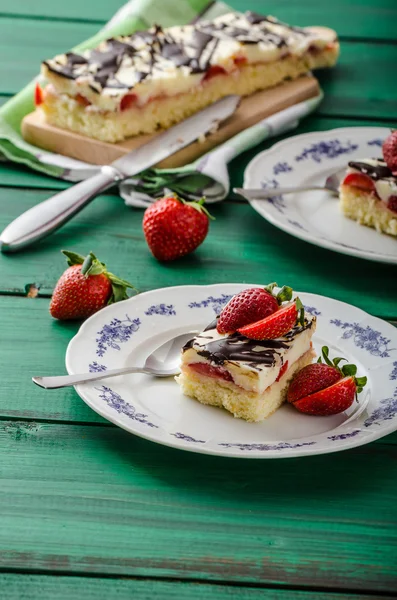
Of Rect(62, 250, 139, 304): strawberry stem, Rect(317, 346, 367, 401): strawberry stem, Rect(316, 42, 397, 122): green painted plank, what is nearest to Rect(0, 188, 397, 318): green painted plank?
Rect(62, 250, 139, 304): strawberry stem

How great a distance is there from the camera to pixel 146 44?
7.78 ft

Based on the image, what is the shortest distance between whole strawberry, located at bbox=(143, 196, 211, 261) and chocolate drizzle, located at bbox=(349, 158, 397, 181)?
1.25 ft

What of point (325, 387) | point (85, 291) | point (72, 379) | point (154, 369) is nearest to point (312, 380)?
point (325, 387)

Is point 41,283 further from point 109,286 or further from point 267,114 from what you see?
point 267,114

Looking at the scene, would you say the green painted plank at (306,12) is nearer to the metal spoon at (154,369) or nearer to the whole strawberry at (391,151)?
the whole strawberry at (391,151)

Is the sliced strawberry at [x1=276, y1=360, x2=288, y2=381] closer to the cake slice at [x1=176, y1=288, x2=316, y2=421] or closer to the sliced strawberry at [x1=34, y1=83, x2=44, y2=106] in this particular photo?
the cake slice at [x1=176, y1=288, x2=316, y2=421]

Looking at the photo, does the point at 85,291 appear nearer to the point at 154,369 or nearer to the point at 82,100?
the point at 154,369

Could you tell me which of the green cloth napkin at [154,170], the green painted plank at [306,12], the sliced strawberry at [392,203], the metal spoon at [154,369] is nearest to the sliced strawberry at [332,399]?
the metal spoon at [154,369]

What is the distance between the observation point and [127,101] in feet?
7.26

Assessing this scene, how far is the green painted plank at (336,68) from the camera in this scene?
8.57 feet

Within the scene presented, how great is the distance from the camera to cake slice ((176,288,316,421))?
1388 mm

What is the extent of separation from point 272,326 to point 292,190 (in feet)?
2.34

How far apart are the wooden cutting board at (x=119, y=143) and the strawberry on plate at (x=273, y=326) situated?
87 centimetres

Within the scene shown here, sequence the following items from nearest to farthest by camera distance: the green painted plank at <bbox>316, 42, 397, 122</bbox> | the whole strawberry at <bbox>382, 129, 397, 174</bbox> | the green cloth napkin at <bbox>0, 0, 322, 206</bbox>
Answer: the whole strawberry at <bbox>382, 129, 397, 174</bbox> < the green cloth napkin at <bbox>0, 0, 322, 206</bbox> < the green painted plank at <bbox>316, 42, 397, 122</bbox>
